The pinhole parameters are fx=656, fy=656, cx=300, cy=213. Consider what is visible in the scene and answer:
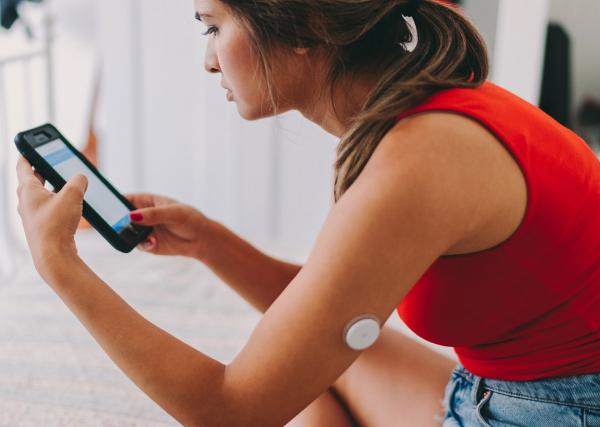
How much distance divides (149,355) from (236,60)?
30cm

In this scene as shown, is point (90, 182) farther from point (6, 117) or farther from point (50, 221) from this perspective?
point (6, 117)

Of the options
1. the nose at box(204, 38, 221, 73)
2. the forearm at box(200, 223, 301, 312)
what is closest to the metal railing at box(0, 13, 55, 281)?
the forearm at box(200, 223, 301, 312)

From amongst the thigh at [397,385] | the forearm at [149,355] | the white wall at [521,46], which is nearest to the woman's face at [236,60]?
the forearm at [149,355]

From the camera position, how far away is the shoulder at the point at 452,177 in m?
0.50

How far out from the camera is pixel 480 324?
2.02 ft

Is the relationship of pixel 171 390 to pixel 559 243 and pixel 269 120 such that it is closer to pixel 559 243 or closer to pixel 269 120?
pixel 559 243

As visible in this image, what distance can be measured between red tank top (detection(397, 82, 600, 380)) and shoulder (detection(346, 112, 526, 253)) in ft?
Result: 0.04

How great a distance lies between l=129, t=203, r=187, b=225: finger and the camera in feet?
2.83

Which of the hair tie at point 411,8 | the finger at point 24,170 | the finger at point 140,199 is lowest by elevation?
the finger at point 140,199

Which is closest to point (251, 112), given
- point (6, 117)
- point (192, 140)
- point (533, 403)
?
point (533, 403)

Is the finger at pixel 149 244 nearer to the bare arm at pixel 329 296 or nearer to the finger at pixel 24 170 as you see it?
the finger at pixel 24 170

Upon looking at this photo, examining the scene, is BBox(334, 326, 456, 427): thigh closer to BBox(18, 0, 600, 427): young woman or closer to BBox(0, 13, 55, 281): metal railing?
BBox(18, 0, 600, 427): young woman

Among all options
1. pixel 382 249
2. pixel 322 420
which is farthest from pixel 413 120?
pixel 322 420

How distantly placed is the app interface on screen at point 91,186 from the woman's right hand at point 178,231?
1.1 inches
